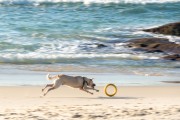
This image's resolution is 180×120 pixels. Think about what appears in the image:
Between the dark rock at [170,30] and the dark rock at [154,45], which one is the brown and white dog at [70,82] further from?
the dark rock at [170,30]

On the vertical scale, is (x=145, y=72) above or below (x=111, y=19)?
below

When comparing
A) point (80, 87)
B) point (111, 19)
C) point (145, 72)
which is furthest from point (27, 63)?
point (111, 19)

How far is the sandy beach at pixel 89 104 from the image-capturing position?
9609 millimetres

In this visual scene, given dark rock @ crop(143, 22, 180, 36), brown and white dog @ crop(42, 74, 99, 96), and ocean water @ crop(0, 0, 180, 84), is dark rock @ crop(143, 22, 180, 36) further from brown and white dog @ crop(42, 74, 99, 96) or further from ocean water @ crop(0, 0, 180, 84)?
brown and white dog @ crop(42, 74, 99, 96)

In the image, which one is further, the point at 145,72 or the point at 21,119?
the point at 145,72

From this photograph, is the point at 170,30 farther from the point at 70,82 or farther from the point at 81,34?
the point at 70,82

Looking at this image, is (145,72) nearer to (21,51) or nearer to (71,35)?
(21,51)

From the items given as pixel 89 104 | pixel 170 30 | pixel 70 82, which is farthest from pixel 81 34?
pixel 89 104

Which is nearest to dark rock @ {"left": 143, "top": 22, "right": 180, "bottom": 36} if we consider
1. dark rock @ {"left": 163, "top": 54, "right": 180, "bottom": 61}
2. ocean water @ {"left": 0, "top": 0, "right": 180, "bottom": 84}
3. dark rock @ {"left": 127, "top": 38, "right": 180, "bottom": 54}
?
→ ocean water @ {"left": 0, "top": 0, "right": 180, "bottom": 84}

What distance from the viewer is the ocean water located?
1839 cm

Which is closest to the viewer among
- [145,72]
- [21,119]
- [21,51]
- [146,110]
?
[21,119]

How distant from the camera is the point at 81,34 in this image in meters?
25.5

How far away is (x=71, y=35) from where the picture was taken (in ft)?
83.2

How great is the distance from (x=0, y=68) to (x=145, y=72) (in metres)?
4.18
